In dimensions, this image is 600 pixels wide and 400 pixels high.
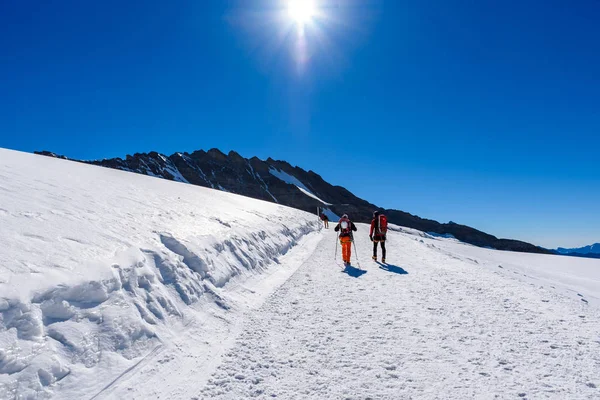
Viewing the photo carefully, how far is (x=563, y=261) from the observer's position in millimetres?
22297

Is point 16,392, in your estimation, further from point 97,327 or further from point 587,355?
point 587,355

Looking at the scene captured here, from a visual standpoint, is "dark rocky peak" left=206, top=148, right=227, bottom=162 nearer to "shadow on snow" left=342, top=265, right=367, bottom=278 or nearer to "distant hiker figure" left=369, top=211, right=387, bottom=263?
"distant hiker figure" left=369, top=211, right=387, bottom=263

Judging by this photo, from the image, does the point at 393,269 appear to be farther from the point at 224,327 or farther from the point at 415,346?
the point at 224,327

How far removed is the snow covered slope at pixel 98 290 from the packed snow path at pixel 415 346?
0.95 metres

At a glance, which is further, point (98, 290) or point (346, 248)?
point (346, 248)

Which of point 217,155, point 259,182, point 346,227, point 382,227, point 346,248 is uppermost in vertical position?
point 217,155

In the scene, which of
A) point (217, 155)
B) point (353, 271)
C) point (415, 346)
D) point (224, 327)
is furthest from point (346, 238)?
point (217, 155)

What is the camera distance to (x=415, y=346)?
16.3 feet

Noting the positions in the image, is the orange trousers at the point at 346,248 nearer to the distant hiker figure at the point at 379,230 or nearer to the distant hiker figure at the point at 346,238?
the distant hiker figure at the point at 346,238

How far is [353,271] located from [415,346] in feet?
20.9

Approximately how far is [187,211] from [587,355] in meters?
12.5

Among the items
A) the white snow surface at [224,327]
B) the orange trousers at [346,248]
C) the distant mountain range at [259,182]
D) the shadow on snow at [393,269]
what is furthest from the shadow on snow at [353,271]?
the distant mountain range at [259,182]

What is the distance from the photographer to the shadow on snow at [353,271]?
34.8 feet

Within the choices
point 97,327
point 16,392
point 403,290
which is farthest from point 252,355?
point 403,290
